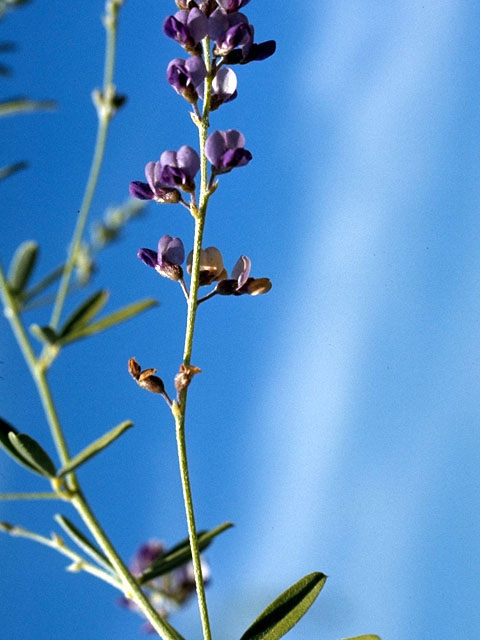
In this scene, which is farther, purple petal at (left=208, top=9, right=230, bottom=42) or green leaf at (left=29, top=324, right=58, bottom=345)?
green leaf at (left=29, top=324, right=58, bottom=345)

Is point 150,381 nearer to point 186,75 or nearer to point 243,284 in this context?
point 243,284

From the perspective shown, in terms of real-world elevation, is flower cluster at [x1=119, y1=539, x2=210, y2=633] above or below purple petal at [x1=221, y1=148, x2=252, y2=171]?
below

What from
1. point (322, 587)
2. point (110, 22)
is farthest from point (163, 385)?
point (110, 22)

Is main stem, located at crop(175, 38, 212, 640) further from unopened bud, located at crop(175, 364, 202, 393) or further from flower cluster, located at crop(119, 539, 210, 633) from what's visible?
flower cluster, located at crop(119, 539, 210, 633)

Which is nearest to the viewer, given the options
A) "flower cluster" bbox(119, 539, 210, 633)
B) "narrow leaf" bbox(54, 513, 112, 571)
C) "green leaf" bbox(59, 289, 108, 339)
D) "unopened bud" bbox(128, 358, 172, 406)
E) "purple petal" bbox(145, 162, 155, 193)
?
"unopened bud" bbox(128, 358, 172, 406)

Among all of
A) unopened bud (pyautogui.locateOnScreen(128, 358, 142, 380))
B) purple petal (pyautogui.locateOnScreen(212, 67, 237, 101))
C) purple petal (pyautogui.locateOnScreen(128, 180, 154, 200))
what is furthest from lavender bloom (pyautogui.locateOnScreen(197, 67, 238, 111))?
unopened bud (pyautogui.locateOnScreen(128, 358, 142, 380))

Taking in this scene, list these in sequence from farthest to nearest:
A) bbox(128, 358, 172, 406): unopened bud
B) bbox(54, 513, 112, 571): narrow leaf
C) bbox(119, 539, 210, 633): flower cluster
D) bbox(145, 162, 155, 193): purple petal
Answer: bbox(119, 539, 210, 633): flower cluster < bbox(54, 513, 112, 571): narrow leaf < bbox(145, 162, 155, 193): purple petal < bbox(128, 358, 172, 406): unopened bud

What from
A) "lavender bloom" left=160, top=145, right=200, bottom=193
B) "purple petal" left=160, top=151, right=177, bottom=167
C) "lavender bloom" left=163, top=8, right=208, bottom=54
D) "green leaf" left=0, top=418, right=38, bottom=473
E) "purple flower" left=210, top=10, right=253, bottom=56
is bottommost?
"green leaf" left=0, top=418, right=38, bottom=473
